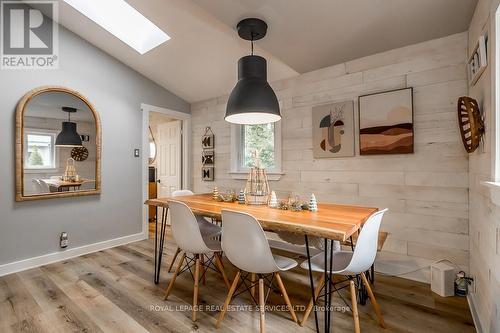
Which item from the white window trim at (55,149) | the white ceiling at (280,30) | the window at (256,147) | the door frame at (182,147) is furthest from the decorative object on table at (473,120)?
the white window trim at (55,149)

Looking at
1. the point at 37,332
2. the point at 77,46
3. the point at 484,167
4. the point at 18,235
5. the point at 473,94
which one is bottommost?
the point at 37,332

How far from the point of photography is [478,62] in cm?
180

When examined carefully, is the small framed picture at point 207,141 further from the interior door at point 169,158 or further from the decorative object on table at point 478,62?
the decorative object on table at point 478,62

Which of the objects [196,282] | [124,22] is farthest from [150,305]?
[124,22]

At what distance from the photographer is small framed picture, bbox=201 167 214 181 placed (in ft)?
13.9

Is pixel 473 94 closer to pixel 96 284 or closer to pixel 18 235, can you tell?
pixel 96 284

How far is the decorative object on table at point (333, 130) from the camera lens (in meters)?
2.80

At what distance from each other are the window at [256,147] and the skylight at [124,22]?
1600 millimetres

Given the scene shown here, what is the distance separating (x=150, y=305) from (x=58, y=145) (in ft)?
7.48

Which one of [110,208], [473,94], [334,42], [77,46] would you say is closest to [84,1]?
[77,46]

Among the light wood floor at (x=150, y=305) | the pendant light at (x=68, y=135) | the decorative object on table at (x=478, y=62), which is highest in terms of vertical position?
the decorative object on table at (x=478, y=62)

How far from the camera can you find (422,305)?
2.02 meters

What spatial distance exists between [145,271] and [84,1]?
308 centimetres

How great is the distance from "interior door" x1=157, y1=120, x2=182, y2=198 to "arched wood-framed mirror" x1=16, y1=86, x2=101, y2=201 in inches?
55.1
